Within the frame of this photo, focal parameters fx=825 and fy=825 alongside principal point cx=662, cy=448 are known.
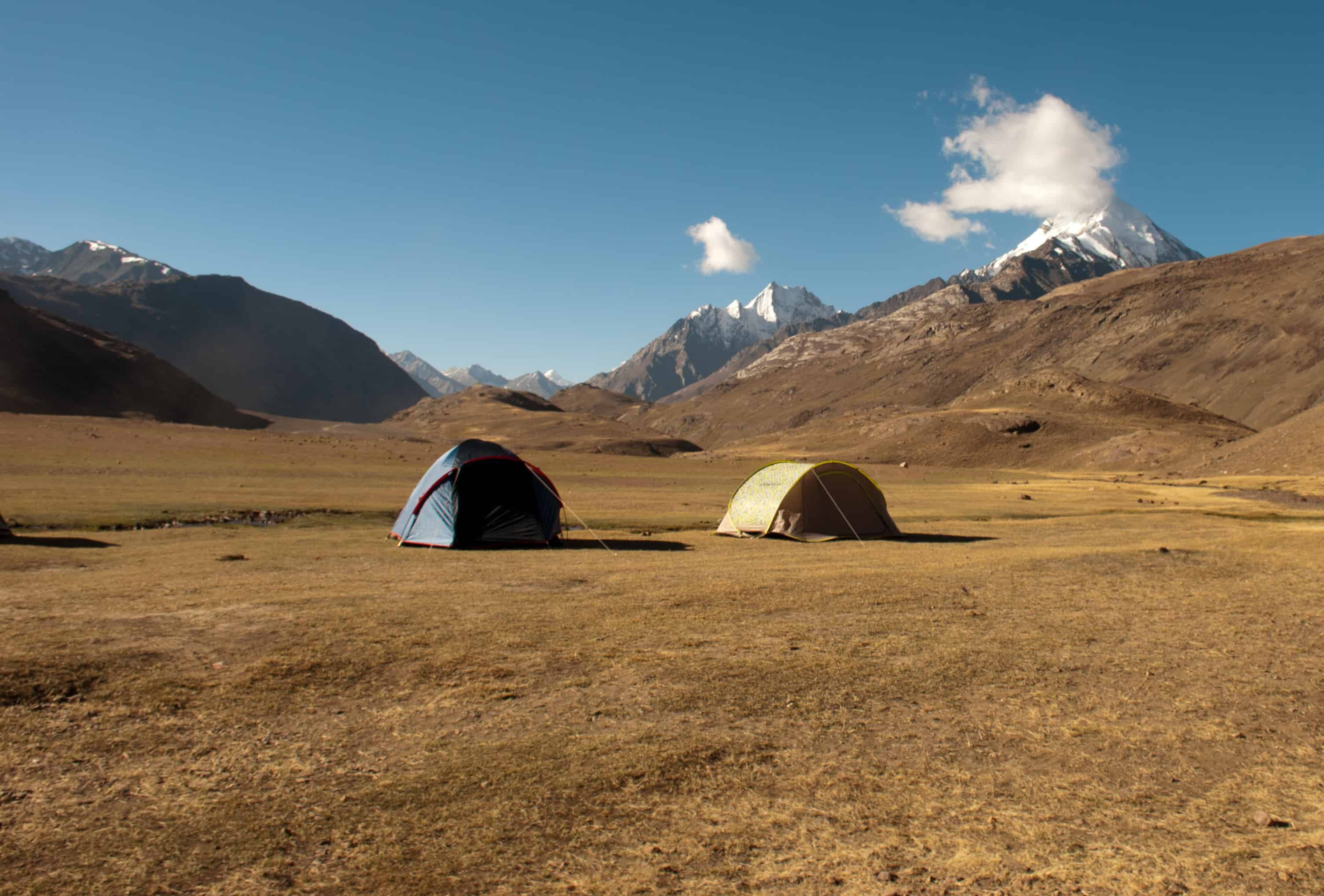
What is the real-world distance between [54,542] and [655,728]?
2000 cm

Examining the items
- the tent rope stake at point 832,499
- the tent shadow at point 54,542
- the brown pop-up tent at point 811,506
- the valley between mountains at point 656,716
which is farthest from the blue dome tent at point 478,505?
the tent rope stake at point 832,499

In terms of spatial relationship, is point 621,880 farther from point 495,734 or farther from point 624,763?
point 495,734

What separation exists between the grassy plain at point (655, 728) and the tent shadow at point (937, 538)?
7.14 m

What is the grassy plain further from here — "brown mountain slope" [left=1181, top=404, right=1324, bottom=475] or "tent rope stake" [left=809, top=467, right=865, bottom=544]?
"brown mountain slope" [left=1181, top=404, right=1324, bottom=475]

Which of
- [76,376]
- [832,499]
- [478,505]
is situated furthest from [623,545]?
[76,376]

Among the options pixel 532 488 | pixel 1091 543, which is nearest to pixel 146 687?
pixel 532 488

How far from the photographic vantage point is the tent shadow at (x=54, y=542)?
800 inches

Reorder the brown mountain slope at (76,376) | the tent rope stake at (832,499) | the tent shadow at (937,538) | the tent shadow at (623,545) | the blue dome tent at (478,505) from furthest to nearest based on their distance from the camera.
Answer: the brown mountain slope at (76,376) → the tent rope stake at (832,499) → the tent shadow at (937,538) → the tent shadow at (623,545) → the blue dome tent at (478,505)

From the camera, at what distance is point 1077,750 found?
8039 millimetres

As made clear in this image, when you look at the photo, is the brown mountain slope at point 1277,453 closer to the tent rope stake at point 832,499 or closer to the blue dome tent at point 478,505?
the tent rope stake at point 832,499

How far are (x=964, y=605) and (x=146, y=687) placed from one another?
1234 centimetres

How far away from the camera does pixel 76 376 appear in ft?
586

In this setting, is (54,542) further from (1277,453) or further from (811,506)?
(1277,453)

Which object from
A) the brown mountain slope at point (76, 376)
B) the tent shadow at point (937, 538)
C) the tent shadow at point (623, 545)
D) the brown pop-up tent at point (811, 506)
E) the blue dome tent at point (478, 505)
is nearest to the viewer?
the blue dome tent at point (478, 505)
